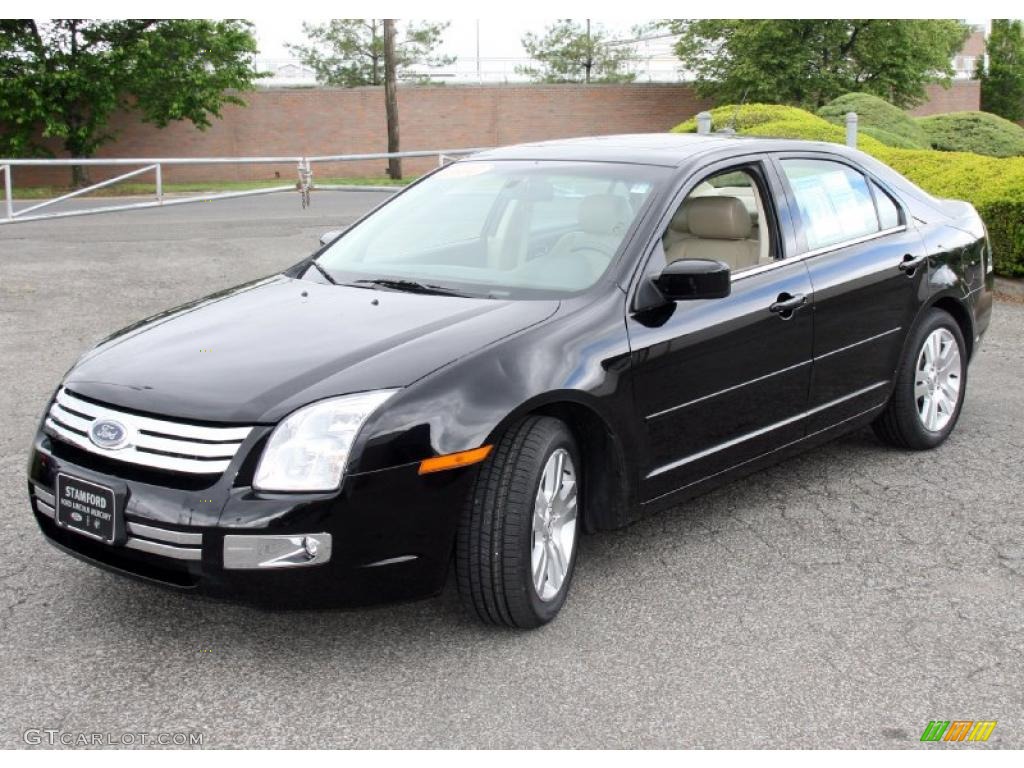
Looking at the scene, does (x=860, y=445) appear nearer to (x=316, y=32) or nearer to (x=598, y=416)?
(x=598, y=416)

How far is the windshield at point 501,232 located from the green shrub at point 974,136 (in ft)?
77.2

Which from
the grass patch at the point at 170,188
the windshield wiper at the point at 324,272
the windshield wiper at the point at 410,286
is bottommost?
the grass patch at the point at 170,188

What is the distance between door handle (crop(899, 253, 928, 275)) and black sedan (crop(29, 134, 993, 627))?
0.01 m

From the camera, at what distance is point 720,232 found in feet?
17.1

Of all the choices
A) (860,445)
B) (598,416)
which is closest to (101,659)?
(598,416)

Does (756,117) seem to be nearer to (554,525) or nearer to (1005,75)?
(554,525)

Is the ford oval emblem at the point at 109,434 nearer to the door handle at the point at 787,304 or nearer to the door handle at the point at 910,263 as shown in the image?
the door handle at the point at 787,304

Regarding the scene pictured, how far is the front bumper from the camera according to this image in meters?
3.54

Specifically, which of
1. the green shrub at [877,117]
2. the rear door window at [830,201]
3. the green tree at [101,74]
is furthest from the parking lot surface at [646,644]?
the green tree at [101,74]

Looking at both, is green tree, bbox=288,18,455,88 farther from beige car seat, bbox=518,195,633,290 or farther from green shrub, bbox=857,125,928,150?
beige car seat, bbox=518,195,633,290

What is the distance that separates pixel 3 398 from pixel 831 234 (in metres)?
4.80

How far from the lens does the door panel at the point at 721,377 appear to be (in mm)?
4434

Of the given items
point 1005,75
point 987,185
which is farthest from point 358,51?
point 987,185

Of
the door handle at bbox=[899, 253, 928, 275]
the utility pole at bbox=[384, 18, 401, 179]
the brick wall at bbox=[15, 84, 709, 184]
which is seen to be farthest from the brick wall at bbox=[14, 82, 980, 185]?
the door handle at bbox=[899, 253, 928, 275]
